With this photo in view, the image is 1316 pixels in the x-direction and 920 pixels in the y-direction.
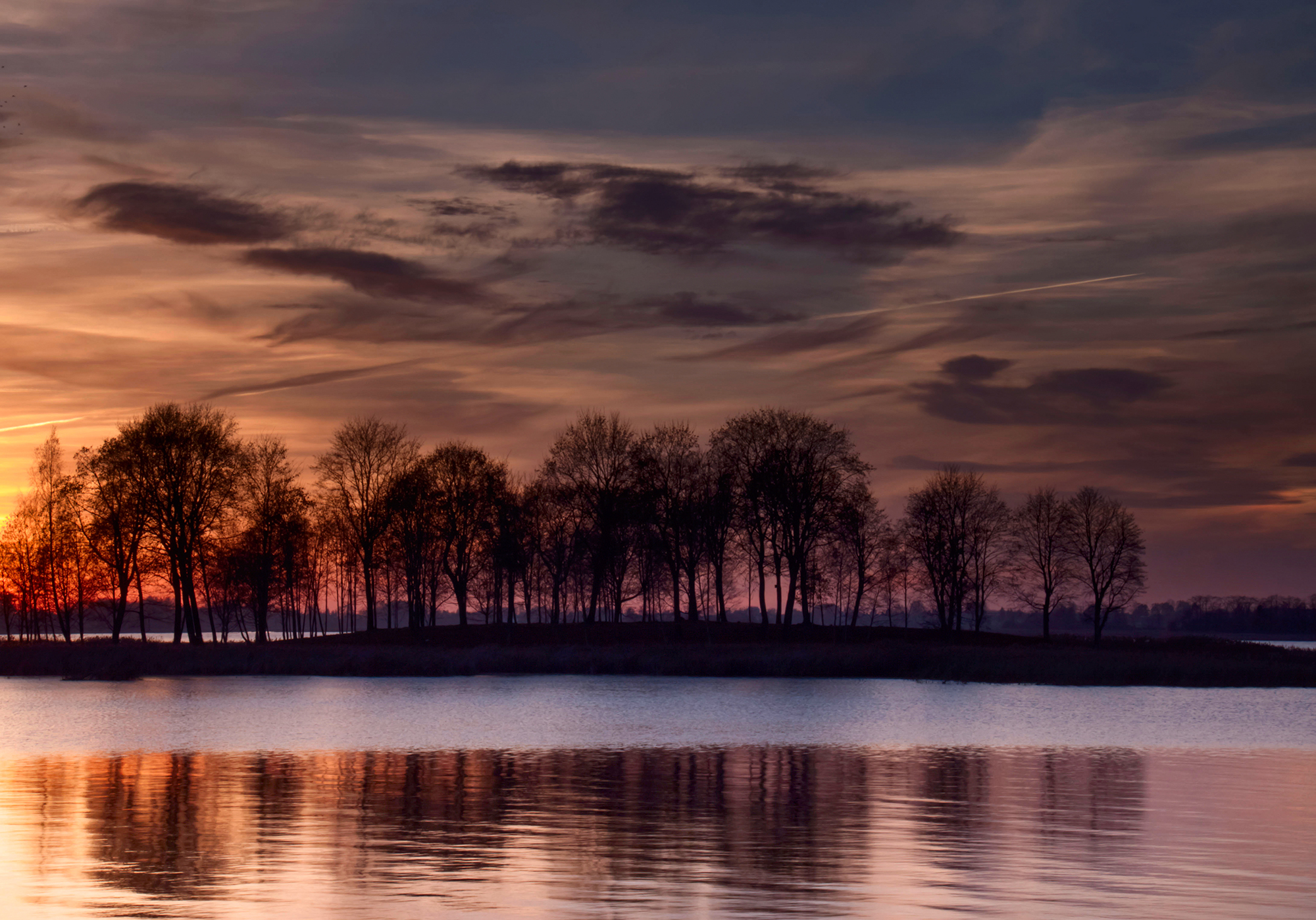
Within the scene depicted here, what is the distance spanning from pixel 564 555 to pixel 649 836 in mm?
81650

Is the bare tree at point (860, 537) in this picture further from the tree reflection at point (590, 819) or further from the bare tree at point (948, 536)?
the tree reflection at point (590, 819)

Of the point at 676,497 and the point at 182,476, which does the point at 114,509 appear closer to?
the point at 182,476

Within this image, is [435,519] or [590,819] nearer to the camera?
[590,819]

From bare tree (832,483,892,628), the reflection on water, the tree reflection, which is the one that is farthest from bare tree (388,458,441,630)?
the reflection on water

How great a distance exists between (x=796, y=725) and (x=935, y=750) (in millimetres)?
9078

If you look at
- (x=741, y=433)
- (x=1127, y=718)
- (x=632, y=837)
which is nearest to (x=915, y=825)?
(x=632, y=837)

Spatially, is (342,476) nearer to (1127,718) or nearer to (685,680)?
(685,680)

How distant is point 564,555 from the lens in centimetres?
10044

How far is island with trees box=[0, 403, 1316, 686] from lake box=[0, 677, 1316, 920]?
2802 cm

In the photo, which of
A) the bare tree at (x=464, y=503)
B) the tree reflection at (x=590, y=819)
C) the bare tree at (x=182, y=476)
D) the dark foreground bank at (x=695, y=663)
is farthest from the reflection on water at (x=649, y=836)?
the bare tree at (x=464, y=503)

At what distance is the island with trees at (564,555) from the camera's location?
72750 mm

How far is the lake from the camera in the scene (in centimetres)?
1480

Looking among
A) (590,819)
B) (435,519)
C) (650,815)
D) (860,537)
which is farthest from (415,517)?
(590,819)

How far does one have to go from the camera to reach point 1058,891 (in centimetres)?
1522
